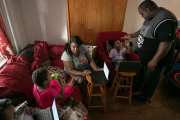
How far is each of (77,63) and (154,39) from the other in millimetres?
968

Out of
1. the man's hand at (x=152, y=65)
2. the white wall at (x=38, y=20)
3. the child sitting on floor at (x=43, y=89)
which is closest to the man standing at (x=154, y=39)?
the man's hand at (x=152, y=65)

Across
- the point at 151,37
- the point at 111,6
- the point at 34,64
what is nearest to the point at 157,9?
the point at 151,37

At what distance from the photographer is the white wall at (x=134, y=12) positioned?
2541 mm

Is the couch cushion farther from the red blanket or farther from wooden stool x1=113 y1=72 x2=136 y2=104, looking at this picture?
wooden stool x1=113 y1=72 x2=136 y2=104

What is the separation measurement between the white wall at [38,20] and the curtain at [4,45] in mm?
257

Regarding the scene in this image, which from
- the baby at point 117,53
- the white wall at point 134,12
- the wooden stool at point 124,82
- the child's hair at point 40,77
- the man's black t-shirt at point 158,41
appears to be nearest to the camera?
the child's hair at point 40,77

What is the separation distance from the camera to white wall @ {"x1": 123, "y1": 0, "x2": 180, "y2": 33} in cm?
254

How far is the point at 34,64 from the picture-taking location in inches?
81.9

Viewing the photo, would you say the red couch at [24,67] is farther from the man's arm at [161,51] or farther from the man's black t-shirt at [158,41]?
the man's arm at [161,51]

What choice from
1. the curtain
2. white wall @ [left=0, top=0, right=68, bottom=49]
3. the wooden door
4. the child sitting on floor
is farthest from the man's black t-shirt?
the curtain

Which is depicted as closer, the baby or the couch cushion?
the baby

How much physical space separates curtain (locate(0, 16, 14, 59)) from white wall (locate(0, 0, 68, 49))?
26 cm

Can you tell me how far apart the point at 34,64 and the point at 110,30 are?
4.41 ft

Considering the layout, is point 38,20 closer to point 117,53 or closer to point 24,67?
point 24,67
